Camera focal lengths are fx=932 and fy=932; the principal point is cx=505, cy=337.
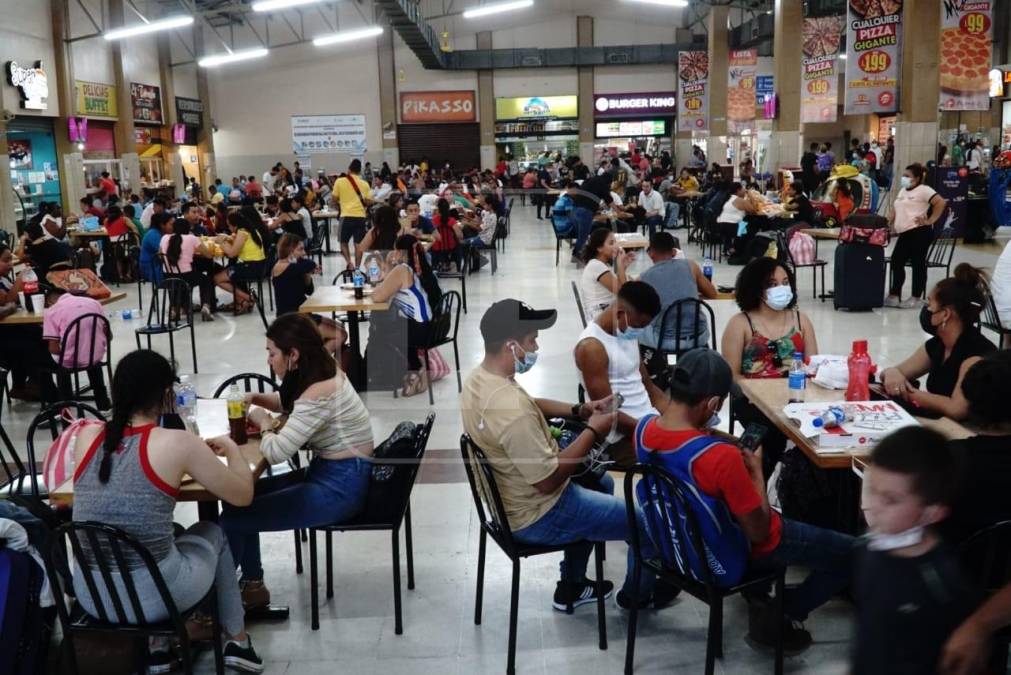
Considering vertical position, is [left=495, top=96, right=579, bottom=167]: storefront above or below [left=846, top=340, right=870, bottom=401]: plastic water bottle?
above

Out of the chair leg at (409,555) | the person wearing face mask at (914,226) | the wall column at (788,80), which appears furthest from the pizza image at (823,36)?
the chair leg at (409,555)

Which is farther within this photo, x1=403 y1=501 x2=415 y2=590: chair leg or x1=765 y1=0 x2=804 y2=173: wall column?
x1=765 y1=0 x2=804 y2=173: wall column

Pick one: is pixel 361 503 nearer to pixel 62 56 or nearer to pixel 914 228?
pixel 914 228

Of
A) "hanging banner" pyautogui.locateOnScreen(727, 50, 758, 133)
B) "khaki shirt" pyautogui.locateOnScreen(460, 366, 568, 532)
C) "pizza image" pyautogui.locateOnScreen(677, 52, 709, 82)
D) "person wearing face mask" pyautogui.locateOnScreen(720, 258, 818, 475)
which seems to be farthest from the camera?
"pizza image" pyautogui.locateOnScreen(677, 52, 709, 82)

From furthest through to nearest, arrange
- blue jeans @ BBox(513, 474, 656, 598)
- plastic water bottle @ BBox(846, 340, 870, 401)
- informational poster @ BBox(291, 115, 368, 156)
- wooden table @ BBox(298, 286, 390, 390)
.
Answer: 1. informational poster @ BBox(291, 115, 368, 156)
2. wooden table @ BBox(298, 286, 390, 390)
3. plastic water bottle @ BBox(846, 340, 870, 401)
4. blue jeans @ BBox(513, 474, 656, 598)

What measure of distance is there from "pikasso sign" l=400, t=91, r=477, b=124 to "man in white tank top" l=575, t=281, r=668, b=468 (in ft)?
80.3

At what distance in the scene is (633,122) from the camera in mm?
28219

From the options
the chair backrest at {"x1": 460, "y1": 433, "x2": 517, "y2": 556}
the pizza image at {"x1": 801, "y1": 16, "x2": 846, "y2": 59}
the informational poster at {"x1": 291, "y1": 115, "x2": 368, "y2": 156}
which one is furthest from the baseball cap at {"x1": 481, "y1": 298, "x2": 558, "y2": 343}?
the informational poster at {"x1": 291, "y1": 115, "x2": 368, "y2": 156}

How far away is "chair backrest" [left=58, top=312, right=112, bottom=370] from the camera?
5883 millimetres

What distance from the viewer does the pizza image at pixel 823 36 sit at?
16750mm

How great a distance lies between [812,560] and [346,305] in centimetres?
416

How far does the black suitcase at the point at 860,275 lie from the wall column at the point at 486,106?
19648 millimetres

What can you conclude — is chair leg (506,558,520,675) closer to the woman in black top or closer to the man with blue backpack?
the man with blue backpack

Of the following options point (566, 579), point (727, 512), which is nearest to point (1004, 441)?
point (727, 512)
